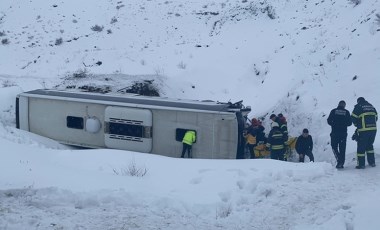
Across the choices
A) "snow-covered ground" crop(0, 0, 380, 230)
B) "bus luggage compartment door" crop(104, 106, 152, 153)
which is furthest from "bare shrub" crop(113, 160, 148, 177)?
"bus luggage compartment door" crop(104, 106, 152, 153)

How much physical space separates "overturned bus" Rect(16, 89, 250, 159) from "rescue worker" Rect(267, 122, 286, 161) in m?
0.87

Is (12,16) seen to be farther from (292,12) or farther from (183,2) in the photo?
(292,12)

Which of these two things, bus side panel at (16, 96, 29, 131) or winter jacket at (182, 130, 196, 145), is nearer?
winter jacket at (182, 130, 196, 145)

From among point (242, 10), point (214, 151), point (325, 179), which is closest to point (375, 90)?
point (214, 151)

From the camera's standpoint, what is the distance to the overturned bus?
526 inches

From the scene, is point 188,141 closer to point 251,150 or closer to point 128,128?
point 128,128

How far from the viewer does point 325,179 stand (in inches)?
367

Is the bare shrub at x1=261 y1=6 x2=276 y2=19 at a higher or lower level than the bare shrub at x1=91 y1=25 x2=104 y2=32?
higher

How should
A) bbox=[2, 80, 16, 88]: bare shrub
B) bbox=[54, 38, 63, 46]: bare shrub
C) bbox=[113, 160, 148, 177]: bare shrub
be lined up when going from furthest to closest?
bbox=[54, 38, 63, 46]: bare shrub, bbox=[2, 80, 16, 88]: bare shrub, bbox=[113, 160, 148, 177]: bare shrub

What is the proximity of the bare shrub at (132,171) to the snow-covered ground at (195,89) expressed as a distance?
0.07m

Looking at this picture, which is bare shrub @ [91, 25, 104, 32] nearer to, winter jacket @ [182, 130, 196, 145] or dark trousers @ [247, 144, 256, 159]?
dark trousers @ [247, 144, 256, 159]

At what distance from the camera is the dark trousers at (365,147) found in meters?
11.5

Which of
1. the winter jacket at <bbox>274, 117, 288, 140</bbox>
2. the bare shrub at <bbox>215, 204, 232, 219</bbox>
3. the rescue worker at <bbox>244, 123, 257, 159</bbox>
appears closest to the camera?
the bare shrub at <bbox>215, 204, 232, 219</bbox>

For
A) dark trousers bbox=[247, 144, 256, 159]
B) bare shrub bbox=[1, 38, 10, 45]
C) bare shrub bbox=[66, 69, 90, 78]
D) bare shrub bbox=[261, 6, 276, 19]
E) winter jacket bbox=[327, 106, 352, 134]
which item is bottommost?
dark trousers bbox=[247, 144, 256, 159]
